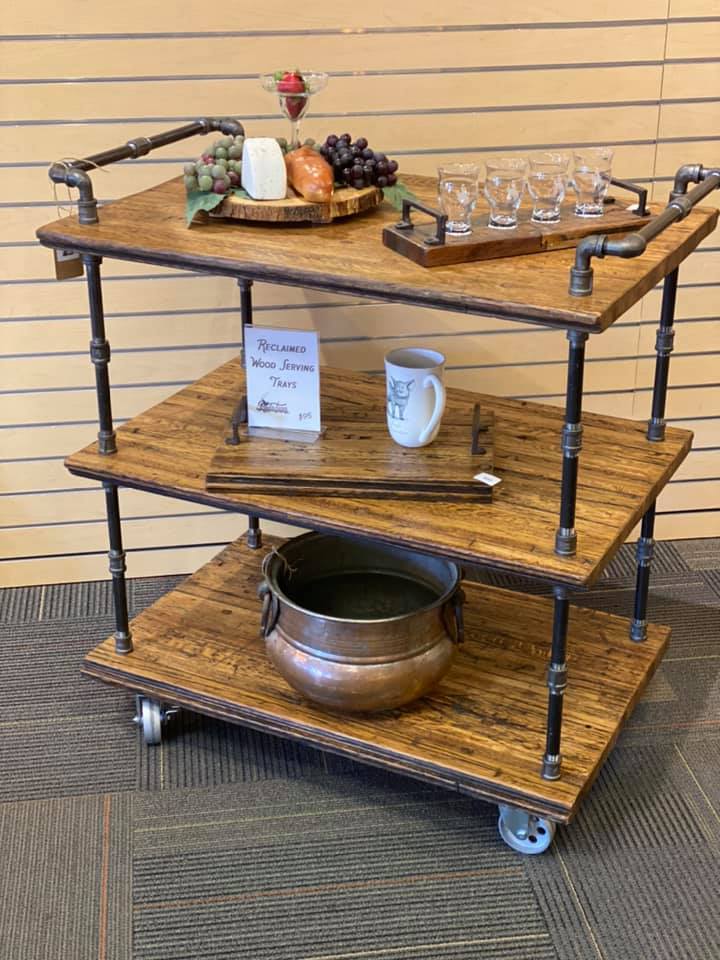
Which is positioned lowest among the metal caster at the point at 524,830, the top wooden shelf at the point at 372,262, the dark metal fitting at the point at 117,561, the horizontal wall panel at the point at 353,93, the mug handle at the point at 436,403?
the metal caster at the point at 524,830

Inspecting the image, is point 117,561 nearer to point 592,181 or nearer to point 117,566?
point 117,566

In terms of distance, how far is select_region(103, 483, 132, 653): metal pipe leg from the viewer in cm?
240

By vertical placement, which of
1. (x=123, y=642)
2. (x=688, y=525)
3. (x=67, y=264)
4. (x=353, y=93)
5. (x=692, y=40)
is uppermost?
(x=692, y=40)

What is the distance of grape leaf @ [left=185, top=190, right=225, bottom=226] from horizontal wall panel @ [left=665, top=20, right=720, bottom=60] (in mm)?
1254

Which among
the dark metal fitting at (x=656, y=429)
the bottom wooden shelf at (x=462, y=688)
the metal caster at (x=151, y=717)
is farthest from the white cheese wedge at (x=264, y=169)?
the metal caster at (x=151, y=717)

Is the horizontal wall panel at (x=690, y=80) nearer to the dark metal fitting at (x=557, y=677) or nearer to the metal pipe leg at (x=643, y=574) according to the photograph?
the metal pipe leg at (x=643, y=574)

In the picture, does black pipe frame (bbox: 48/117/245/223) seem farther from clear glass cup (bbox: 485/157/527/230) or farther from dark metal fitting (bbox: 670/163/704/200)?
→ dark metal fitting (bbox: 670/163/704/200)

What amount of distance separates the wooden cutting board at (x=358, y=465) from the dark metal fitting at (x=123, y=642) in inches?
18.4

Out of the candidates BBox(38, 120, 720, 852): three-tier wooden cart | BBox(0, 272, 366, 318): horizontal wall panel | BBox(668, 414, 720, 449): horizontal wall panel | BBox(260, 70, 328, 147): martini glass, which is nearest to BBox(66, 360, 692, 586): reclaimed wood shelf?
BBox(38, 120, 720, 852): three-tier wooden cart

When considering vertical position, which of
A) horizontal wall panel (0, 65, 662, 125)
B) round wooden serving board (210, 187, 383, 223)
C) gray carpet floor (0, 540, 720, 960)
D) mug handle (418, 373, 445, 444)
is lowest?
gray carpet floor (0, 540, 720, 960)

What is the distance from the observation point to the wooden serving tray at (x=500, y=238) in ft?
6.48

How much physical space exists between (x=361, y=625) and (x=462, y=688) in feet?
1.06

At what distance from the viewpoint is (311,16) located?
2709 millimetres

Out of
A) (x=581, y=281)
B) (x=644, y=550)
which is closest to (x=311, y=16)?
(x=581, y=281)
